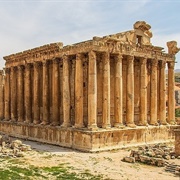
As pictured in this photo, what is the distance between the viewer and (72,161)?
21922 mm

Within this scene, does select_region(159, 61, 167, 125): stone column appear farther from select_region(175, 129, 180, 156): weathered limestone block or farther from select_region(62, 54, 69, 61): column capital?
select_region(62, 54, 69, 61): column capital

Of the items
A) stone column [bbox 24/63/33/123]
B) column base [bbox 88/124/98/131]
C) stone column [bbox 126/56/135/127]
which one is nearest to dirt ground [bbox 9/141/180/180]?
column base [bbox 88/124/98/131]

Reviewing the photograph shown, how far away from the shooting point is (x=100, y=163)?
21266mm

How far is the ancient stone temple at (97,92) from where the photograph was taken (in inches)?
1032

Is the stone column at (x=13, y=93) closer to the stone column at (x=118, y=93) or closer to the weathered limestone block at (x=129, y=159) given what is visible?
the stone column at (x=118, y=93)

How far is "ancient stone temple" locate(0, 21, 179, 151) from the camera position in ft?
86.0

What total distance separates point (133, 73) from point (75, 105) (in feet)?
20.0

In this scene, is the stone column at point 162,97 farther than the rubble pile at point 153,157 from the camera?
Yes

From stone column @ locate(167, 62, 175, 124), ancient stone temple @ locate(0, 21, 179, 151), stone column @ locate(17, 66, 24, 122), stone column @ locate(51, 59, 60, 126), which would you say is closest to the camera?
ancient stone temple @ locate(0, 21, 179, 151)

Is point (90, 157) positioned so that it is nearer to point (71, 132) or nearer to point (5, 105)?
point (71, 132)

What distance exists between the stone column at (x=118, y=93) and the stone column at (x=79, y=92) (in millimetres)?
2892

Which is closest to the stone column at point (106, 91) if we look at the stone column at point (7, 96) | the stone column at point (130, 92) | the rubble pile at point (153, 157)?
the stone column at point (130, 92)

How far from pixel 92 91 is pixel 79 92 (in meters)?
1.47

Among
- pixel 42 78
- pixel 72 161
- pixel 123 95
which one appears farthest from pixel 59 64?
pixel 72 161
